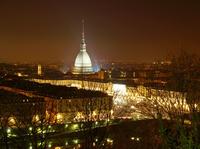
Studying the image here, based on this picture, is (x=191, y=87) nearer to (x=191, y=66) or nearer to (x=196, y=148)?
(x=191, y=66)

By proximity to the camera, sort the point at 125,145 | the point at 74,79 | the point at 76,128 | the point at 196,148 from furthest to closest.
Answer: the point at 74,79 → the point at 76,128 → the point at 125,145 → the point at 196,148

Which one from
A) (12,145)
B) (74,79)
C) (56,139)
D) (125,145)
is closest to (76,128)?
(56,139)

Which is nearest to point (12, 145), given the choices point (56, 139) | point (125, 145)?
point (56, 139)

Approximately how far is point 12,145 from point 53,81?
4560 cm

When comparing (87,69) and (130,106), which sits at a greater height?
(87,69)

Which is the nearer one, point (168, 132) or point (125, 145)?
point (168, 132)

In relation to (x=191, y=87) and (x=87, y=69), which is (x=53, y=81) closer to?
(x=87, y=69)

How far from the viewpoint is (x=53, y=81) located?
2248 inches

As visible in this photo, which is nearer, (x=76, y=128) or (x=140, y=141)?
(x=140, y=141)

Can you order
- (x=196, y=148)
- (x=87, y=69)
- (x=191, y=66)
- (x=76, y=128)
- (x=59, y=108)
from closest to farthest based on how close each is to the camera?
(x=196, y=148), (x=191, y=66), (x=76, y=128), (x=59, y=108), (x=87, y=69)

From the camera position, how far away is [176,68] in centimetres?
1202

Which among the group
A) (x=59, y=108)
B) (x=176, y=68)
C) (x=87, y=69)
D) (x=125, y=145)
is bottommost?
(x=125, y=145)

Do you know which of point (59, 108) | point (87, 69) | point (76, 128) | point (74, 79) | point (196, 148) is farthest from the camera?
point (87, 69)

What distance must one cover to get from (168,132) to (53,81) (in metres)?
54.5
